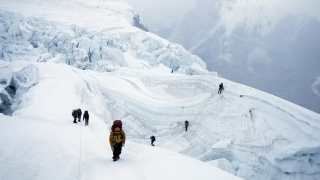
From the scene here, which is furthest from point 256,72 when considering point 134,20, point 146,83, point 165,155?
point 165,155

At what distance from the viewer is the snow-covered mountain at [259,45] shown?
136 meters

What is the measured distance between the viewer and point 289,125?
13.6 metres

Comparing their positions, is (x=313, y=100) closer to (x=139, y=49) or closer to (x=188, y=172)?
(x=139, y=49)

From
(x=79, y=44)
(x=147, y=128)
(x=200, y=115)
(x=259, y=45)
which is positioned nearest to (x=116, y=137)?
(x=200, y=115)

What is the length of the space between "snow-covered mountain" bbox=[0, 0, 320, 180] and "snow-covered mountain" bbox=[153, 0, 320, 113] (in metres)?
129

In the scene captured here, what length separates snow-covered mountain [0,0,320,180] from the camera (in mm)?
5672

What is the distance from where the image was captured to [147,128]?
20906 mm

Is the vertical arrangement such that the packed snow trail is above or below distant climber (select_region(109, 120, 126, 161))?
below

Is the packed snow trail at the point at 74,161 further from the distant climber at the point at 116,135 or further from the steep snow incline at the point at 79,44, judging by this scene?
the steep snow incline at the point at 79,44

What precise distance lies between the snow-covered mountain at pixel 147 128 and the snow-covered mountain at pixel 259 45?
129184 millimetres

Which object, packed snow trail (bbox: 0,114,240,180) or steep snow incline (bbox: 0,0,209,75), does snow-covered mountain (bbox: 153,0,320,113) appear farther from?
packed snow trail (bbox: 0,114,240,180)

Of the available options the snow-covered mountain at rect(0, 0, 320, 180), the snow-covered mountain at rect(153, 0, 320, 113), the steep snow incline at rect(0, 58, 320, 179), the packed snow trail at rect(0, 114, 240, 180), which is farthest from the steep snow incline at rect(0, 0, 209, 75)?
the snow-covered mountain at rect(153, 0, 320, 113)

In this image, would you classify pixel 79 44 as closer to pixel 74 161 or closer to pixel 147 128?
pixel 147 128

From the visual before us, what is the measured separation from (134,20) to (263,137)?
87010mm
